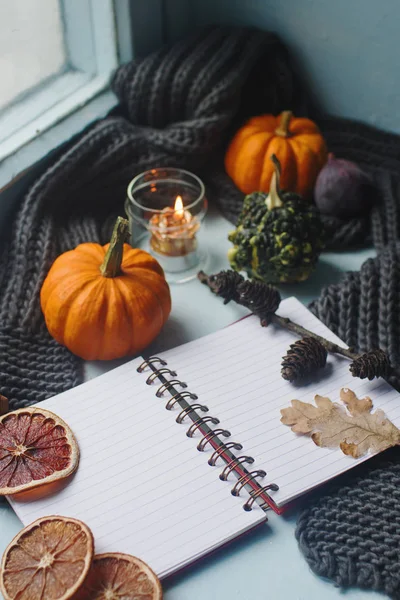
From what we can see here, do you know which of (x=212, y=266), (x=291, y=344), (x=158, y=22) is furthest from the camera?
(x=158, y=22)

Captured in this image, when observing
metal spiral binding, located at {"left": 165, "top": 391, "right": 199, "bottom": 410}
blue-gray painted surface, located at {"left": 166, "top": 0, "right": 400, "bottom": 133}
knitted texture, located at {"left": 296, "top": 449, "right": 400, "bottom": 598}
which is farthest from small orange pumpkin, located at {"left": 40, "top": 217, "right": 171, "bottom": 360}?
blue-gray painted surface, located at {"left": 166, "top": 0, "right": 400, "bottom": 133}

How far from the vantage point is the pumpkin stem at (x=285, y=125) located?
1.18 metres

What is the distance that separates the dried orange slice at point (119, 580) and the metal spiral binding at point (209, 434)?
138 mm

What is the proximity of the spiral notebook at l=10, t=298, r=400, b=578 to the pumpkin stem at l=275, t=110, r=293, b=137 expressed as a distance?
1.22 ft

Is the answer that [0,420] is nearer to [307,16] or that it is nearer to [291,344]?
[291,344]

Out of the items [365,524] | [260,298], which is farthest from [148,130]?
[365,524]

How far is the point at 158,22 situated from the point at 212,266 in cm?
49

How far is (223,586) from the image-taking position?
2.43ft

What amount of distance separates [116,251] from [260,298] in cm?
21

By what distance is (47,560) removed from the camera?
70cm

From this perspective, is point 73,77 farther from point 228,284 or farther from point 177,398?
point 177,398

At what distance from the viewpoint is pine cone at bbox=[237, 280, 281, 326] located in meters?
0.97

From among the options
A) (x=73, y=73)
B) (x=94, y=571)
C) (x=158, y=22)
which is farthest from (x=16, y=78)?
(x=94, y=571)

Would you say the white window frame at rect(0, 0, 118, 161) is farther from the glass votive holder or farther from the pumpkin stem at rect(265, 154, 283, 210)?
the pumpkin stem at rect(265, 154, 283, 210)
